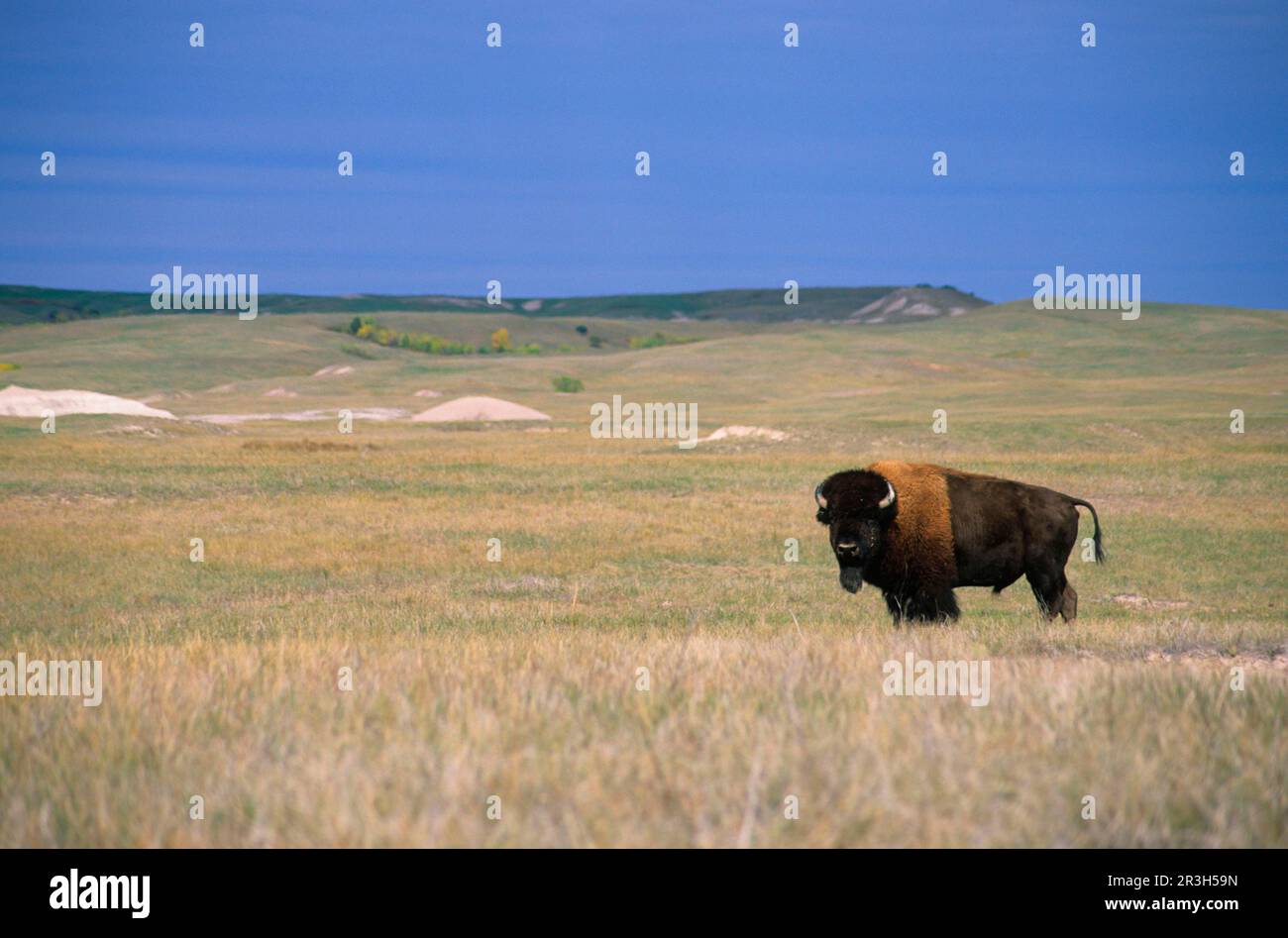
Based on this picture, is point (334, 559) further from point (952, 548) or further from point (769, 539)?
point (952, 548)

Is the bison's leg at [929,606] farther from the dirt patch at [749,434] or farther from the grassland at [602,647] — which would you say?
the dirt patch at [749,434]

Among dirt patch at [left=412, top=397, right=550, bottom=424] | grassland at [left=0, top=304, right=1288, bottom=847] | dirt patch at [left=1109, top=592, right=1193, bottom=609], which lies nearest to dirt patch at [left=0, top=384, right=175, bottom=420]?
grassland at [left=0, top=304, right=1288, bottom=847]

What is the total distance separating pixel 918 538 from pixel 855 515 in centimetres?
87

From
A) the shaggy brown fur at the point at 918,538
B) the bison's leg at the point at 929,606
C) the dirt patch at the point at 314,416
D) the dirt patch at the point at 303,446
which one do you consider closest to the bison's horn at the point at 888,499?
the shaggy brown fur at the point at 918,538

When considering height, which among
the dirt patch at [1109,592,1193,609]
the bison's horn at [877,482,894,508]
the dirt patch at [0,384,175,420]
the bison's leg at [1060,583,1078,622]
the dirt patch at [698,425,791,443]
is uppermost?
the dirt patch at [0,384,175,420]

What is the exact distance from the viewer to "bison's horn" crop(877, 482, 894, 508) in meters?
11.7

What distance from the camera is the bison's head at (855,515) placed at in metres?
11.6

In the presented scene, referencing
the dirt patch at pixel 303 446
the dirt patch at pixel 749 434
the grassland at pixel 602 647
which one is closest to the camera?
the grassland at pixel 602 647

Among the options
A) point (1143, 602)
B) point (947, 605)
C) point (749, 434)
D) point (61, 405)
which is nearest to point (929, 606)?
point (947, 605)

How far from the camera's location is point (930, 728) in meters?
5.72

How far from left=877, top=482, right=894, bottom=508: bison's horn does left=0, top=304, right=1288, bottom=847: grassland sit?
1.28 metres

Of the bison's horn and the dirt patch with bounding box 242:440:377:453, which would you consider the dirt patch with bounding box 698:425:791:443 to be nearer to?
the dirt patch with bounding box 242:440:377:453
